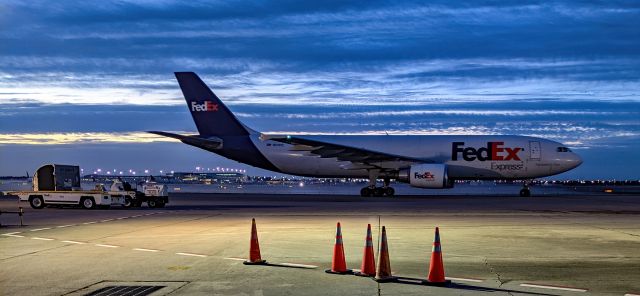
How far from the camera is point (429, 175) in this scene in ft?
128

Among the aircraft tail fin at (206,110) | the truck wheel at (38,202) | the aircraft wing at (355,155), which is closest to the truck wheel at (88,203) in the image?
the truck wheel at (38,202)

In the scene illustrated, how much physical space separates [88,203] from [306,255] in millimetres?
20144

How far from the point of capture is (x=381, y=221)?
22.0 metres

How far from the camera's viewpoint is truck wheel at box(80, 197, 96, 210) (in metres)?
30.7

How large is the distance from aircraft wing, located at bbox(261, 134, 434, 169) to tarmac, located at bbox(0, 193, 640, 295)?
51.3ft

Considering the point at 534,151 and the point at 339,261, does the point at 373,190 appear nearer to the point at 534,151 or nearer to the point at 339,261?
the point at 534,151

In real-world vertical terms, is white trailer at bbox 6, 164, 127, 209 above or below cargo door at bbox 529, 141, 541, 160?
below

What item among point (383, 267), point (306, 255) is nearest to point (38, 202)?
point (306, 255)

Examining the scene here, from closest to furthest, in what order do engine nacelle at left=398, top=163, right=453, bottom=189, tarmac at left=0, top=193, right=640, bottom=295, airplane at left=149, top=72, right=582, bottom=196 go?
1. tarmac at left=0, top=193, right=640, bottom=295
2. engine nacelle at left=398, top=163, right=453, bottom=189
3. airplane at left=149, top=72, right=582, bottom=196

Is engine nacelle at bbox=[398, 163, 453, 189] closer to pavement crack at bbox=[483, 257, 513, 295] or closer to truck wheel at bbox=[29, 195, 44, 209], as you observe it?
truck wheel at bbox=[29, 195, 44, 209]

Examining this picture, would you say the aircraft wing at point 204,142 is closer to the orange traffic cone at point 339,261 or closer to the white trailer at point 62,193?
the white trailer at point 62,193

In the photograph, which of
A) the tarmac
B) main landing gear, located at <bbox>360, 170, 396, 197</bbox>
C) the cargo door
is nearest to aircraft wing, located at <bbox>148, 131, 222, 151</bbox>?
main landing gear, located at <bbox>360, 170, 396, 197</bbox>

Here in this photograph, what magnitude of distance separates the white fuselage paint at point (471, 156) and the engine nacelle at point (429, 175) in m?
1.62

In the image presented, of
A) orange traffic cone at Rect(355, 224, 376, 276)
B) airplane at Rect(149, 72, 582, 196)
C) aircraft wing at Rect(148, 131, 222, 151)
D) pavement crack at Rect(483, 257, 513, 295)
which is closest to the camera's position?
pavement crack at Rect(483, 257, 513, 295)
